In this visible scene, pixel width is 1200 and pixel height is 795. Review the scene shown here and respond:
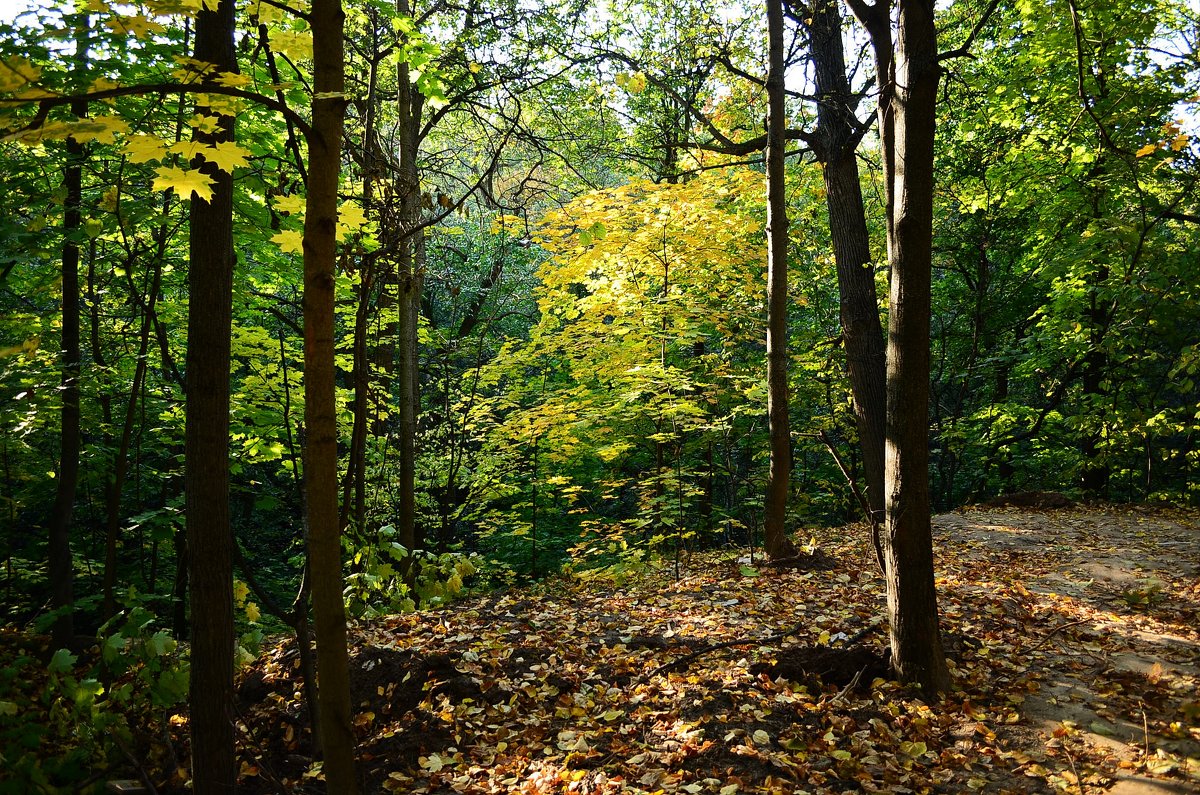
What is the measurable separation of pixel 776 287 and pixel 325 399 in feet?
18.2

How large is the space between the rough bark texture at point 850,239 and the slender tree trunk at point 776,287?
648 mm

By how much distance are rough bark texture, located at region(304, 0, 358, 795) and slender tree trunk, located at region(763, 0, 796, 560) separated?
5334mm

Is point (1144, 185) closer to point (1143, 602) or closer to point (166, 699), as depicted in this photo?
point (1143, 602)

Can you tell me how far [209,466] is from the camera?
2.92 metres

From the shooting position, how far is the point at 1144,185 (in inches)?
380

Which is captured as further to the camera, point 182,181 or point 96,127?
point 182,181

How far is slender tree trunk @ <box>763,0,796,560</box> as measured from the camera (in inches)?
259

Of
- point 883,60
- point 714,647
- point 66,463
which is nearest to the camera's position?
point 883,60

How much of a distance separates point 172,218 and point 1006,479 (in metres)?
15.8

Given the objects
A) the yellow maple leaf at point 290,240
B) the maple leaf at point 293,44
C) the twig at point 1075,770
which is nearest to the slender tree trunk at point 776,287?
the twig at point 1075,770

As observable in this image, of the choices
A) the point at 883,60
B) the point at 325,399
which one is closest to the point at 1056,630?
the point at 883,60

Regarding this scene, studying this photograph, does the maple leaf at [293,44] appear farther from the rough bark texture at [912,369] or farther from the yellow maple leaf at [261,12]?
the rough bark texture at [912,369]

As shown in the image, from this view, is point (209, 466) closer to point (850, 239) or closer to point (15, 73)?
point (15, 73)

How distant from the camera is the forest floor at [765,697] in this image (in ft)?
10.7
